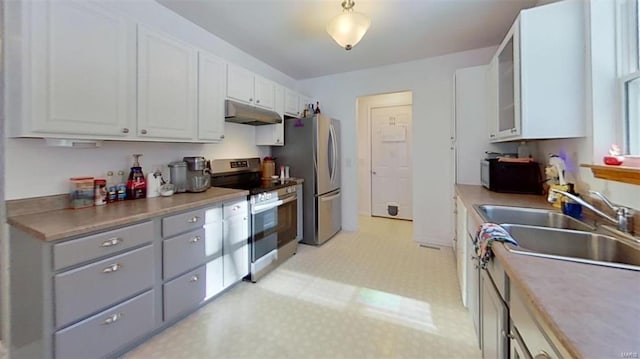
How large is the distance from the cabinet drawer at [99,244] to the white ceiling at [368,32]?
1.95 meters

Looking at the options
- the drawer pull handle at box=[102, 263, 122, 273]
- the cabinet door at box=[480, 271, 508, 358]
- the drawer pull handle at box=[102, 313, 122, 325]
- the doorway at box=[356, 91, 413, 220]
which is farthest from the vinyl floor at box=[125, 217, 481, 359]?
the doorway at box=[356, 91, 413, 220]

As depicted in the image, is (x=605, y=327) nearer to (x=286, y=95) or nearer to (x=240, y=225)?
(x=240, y=225)

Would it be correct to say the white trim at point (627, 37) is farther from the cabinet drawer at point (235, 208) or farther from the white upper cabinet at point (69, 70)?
the white upper cabinet at point (69, 70)

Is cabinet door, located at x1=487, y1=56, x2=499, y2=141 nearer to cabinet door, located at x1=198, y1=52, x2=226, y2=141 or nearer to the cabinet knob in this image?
cabinet door, located at x1=198, y1=52, x2=226, y2=141

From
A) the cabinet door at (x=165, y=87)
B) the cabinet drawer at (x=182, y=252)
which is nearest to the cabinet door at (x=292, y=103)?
the cabinet door at (x=165, y=87)

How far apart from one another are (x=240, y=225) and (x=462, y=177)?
2.39 meters

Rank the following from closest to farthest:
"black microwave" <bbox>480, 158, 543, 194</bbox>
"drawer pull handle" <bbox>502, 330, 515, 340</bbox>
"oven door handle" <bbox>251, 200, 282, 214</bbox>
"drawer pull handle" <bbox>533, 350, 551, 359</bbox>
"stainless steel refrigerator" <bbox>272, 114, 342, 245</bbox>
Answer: "drawer pull handle" <bbox>533, 350, 551, 359</bbox> → "drawer pull handle" <bbox>502, 330, 515, 340</bbox> → "black microwave" <bbox>480, 158, 543, 194</bbox> → "oven door handle" <bbox>251, 200, 282, 214</bbox> → "stainless steel refrigerator" <bbox>272, 114, 342, 245</bbox>

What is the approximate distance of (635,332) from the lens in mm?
558

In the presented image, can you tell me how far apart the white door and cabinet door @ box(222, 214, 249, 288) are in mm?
3418

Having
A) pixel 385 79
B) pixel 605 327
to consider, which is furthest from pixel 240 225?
pixel 385 79

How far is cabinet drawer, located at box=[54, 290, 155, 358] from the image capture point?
4.41 ft

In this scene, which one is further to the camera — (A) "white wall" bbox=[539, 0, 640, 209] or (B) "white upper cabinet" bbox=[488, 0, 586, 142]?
(B) "white upper cabinet" bbox=[488, 0, 586, 142]

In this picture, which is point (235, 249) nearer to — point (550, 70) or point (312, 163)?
point (312, 163)

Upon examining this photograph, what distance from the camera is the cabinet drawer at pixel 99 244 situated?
4.31 ft
